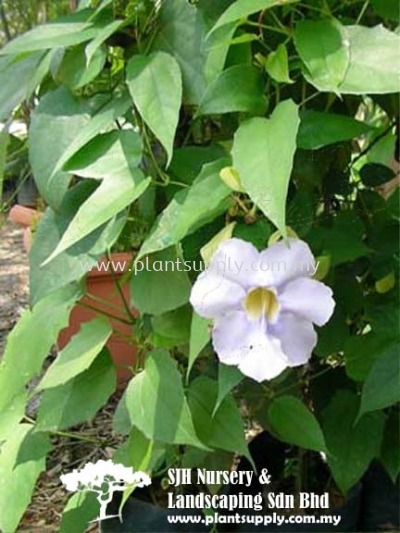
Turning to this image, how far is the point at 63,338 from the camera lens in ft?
4.77

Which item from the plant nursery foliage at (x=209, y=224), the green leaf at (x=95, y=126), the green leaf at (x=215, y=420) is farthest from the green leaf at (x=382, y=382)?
the green leaf at (x=95, y=126)

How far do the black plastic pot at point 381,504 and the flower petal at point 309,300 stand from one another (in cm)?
50

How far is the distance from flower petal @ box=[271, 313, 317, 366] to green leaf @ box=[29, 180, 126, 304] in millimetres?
155

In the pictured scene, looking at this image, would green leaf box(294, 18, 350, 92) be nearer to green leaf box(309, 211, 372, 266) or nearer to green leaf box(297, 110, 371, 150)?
green leaf box(297, 110, 371, 150)

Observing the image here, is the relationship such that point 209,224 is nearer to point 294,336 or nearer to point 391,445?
point 294,336

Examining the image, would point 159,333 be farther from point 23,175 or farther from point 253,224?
point 23,175

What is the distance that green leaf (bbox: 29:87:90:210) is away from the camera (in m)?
0.60

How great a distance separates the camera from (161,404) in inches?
24.5

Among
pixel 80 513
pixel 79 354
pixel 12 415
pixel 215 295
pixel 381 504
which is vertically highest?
pixel 215 295

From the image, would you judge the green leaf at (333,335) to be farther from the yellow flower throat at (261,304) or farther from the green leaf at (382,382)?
the yellow flower throat at (261,304)

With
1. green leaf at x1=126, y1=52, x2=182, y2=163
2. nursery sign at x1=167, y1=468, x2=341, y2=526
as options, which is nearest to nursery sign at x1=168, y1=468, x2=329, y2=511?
nursery sign at x1=167, y1=468, x2=341, y2=526

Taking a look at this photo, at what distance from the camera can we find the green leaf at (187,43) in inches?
22.2

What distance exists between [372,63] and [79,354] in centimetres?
37

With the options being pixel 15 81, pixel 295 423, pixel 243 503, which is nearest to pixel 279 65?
pixel 15 81
